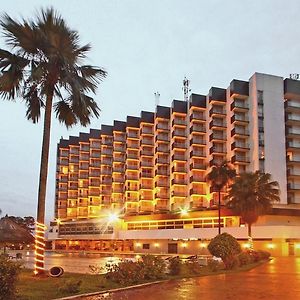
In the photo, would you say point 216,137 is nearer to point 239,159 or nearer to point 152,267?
point 239,159

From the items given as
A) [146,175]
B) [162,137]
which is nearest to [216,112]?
[162,137]

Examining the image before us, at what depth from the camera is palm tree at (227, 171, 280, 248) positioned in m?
57.5

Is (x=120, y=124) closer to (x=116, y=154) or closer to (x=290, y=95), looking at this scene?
(x=116, y=154)

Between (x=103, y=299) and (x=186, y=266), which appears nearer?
(x=103, y=299)

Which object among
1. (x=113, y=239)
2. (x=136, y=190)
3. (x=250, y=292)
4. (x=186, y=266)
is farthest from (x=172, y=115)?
(x=250, y=292)

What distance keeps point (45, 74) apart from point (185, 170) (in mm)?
77425

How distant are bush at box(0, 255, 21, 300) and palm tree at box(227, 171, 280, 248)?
47.6 meters

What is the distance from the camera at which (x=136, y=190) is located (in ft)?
347

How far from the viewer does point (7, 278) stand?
12320 millimetres

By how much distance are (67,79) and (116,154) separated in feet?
306

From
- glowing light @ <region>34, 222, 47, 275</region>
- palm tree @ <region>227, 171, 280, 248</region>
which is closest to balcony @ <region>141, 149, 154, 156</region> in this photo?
palm tree @ <region>227, 171, 280, 248</region>

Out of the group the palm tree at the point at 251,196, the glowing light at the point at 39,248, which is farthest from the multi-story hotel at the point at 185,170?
the glowing light at the point at 39,248

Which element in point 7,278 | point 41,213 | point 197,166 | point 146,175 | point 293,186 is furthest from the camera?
point 146,175

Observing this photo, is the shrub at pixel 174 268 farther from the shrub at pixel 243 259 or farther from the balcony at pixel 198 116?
the balcony at pixel 198 116
